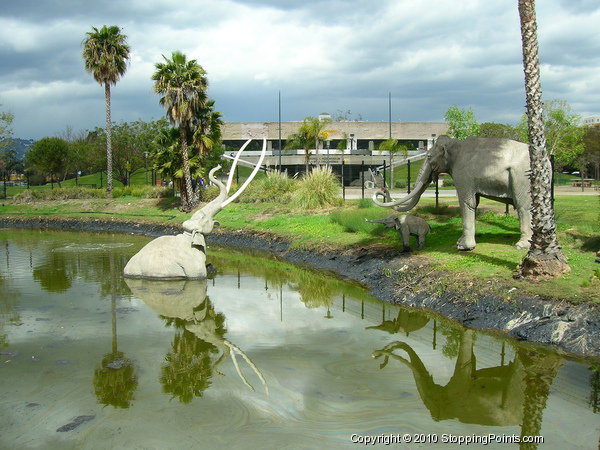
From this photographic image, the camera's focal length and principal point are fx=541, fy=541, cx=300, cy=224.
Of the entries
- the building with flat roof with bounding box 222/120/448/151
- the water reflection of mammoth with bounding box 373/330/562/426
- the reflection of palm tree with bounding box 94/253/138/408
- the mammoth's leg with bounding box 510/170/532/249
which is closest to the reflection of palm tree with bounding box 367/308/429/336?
the water reflection of mammoth with bounding box 373/330/562/426

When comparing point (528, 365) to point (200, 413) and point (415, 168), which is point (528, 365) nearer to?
point (200, 413)

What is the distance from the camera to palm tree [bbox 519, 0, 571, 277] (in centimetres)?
809

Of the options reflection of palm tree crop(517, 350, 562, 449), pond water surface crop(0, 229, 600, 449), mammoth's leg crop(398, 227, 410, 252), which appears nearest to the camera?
pond water surface crop(0, 229, 600, 449)

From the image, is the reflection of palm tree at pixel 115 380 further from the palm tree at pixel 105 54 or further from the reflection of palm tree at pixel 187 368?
the palm tree at pixel 105 54

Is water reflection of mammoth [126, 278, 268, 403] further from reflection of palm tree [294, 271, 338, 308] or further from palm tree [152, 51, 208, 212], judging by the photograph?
palm tree [152, 51, 208, 212]

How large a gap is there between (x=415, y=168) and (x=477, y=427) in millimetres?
48393

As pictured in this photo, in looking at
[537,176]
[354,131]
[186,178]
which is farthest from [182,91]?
[354,131]

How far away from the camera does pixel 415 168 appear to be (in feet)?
170

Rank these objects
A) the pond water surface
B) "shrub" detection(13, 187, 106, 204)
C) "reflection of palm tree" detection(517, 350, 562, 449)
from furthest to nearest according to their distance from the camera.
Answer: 1. "shrub" detection(13, 187, 106, 204)
2. "reflection of palm tree" detection(517, 350, 562, 449)
3. the pond water surface

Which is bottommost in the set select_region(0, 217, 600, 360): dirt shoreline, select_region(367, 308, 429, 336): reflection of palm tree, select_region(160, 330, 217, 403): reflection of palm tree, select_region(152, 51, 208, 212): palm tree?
select_region(367, 308, 429, 336): reflection of palm tree

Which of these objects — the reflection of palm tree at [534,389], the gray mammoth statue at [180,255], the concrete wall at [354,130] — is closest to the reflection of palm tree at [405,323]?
the reflection of palm tree at [534,389]

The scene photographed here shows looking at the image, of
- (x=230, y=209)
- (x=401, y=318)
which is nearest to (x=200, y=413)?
(x=401, y=318)

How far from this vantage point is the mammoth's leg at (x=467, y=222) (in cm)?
1011

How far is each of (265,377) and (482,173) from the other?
603 cm
